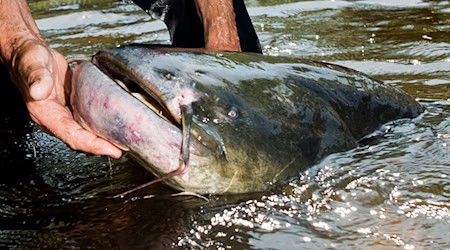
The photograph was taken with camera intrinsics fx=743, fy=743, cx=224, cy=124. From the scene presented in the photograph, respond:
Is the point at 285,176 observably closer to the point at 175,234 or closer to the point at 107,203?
the point at 175,234

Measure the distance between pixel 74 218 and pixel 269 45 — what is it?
336 cm

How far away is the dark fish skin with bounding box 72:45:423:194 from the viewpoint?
2336 millimetres

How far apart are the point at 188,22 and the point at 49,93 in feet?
6.94

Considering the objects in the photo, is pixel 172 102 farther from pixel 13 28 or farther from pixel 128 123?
pixel 13 28

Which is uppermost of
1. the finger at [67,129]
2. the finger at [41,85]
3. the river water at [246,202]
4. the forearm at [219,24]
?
the finger at [41,85]

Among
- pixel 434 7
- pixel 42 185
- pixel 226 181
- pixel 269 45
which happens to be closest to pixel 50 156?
pixel 42 185

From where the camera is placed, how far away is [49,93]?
253 cm

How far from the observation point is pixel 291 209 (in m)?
2.49

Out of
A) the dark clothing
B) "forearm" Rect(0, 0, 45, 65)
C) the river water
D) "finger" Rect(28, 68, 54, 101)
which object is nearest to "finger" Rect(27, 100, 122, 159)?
"finger" Rect(28, 68, 54, 101)

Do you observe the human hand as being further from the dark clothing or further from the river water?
the dark clothing

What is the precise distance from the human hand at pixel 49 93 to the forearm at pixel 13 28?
0.06 metres

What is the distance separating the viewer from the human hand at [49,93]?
8.16 ft

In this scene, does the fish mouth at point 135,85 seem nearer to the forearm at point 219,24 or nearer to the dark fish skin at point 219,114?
the dark fish skin at point 219,114

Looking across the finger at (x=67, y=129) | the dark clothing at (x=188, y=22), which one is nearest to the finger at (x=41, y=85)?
the finger at (x=67, y=129)
